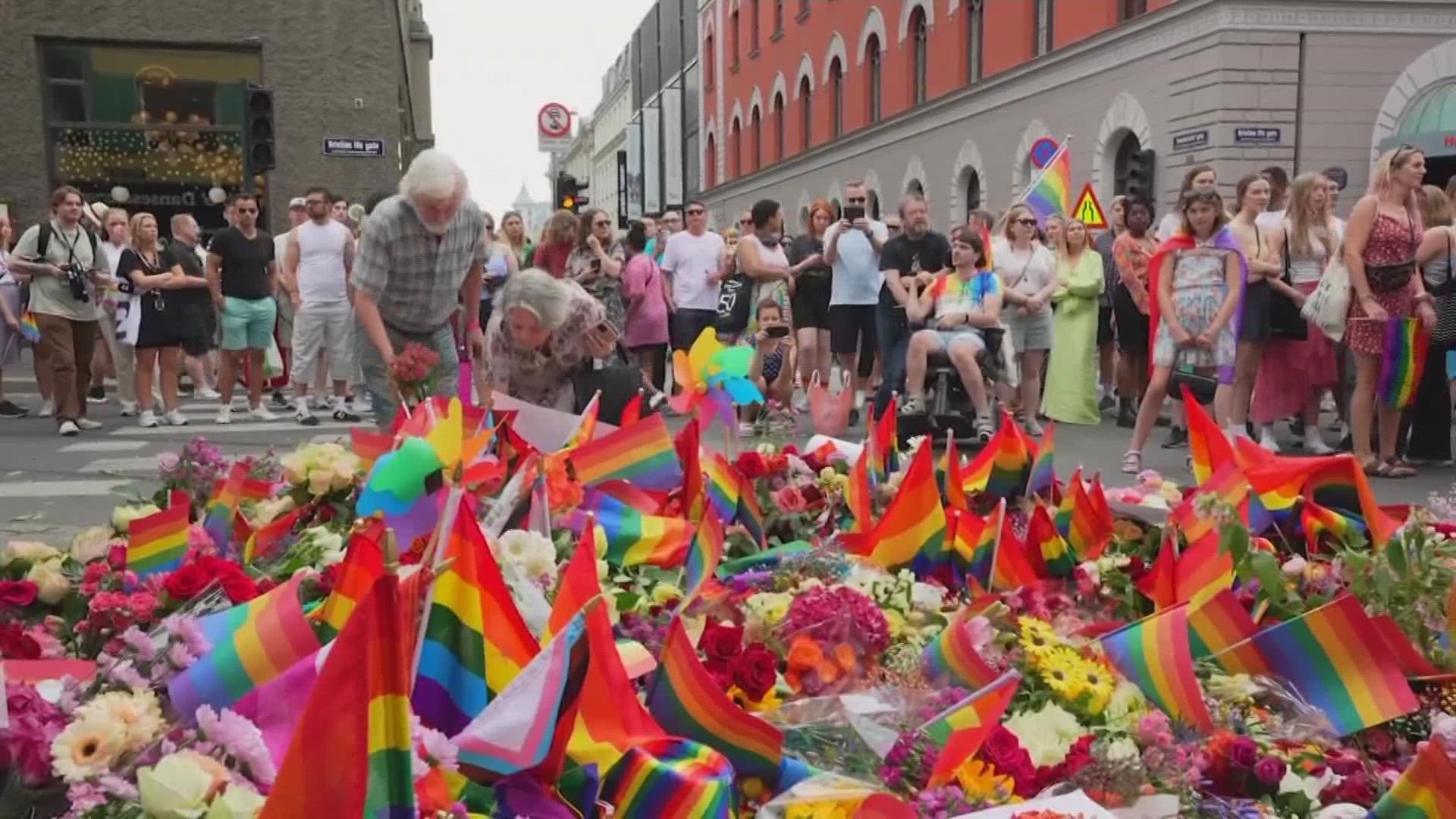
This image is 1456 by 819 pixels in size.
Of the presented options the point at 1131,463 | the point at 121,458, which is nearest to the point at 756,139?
the point at 121,458

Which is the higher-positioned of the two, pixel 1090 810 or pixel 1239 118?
pixel 1239 118

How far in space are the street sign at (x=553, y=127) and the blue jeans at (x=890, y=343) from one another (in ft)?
43.2

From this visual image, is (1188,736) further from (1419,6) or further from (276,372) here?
(1419,6)

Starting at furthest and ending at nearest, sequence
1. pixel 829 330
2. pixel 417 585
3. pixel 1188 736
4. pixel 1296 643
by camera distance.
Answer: pixel 829 330 < pixel 1296 643 < pixel 1188 736 < pixel 417 585

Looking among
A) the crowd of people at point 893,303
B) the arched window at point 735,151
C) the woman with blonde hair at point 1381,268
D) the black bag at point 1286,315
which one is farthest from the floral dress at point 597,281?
the arched window at point 735,151

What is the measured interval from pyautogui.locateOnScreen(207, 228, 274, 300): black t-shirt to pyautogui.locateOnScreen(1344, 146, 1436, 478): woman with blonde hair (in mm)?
7217

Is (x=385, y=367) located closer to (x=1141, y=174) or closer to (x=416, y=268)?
(x=416, y=268)

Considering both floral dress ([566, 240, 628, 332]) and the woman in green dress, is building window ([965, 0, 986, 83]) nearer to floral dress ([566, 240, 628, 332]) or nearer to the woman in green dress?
the woman in green dress

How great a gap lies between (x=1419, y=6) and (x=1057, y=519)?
16093 millimetres

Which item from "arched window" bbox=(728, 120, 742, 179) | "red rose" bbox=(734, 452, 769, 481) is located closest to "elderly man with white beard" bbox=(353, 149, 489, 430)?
"red rose" bbox=(734, 452, 769, 481)

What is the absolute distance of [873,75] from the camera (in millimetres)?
29703

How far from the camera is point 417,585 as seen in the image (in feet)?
5.60

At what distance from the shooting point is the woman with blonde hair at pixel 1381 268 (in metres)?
6.69

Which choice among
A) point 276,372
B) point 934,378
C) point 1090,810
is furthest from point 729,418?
point 276,372
